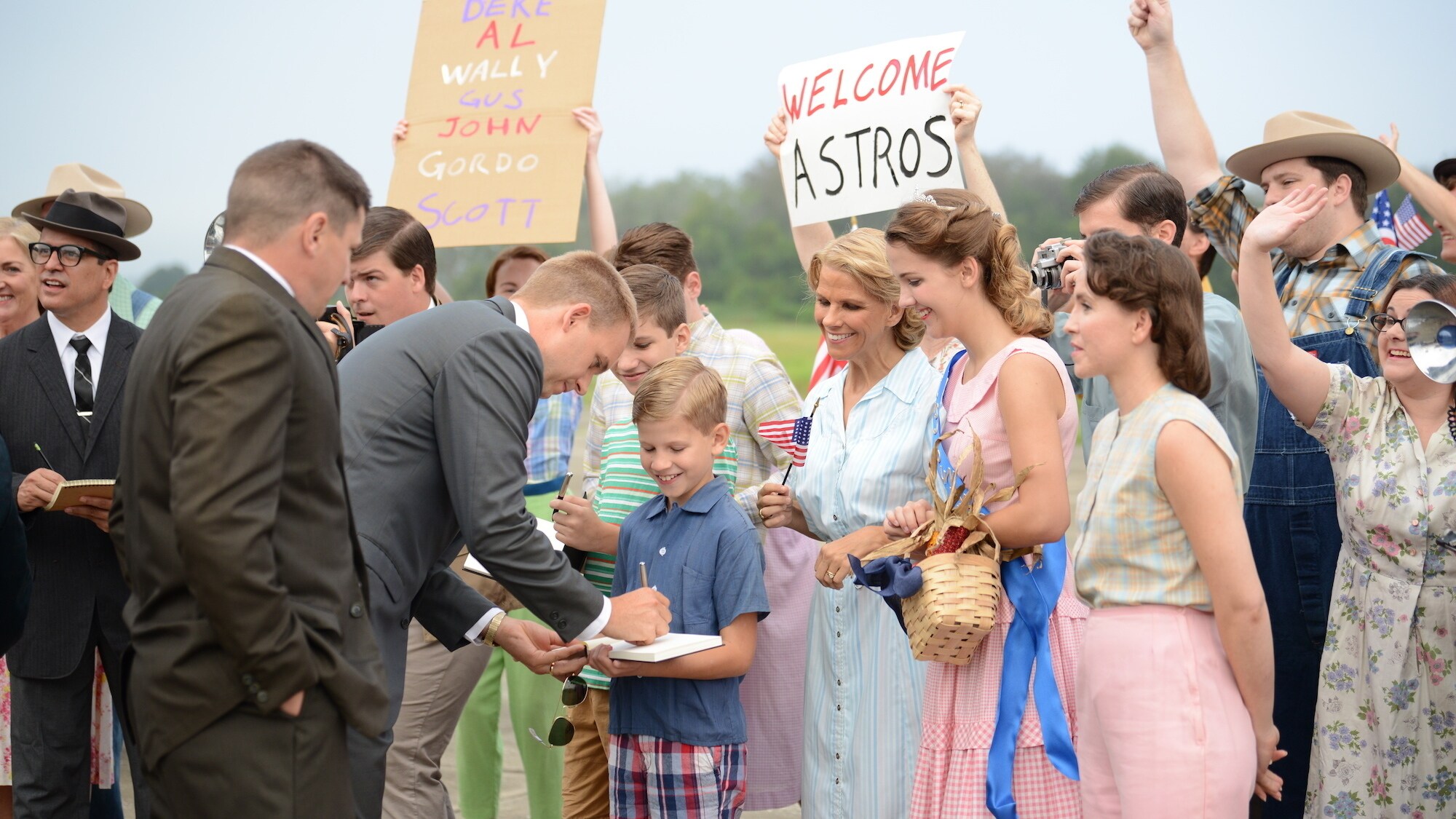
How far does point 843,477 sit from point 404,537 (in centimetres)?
109

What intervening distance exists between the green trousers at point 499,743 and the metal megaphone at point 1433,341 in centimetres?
298

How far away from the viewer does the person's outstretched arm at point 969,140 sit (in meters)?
3.87

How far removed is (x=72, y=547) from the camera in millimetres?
3689

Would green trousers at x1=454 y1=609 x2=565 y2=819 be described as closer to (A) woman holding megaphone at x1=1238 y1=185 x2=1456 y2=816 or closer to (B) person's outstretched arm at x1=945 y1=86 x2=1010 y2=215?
(B) person's outstretched arm at x1=945 y1=86 x2=1010 y2=215

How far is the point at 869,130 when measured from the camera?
414 centimetres

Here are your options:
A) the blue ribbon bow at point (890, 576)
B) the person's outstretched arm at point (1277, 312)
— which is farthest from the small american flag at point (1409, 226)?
the blue ribbon bow at point (890, 576)

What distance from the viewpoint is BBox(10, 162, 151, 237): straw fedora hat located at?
4586 mm

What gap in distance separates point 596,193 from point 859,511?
263 cm

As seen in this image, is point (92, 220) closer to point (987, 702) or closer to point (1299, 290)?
point (987, 702)

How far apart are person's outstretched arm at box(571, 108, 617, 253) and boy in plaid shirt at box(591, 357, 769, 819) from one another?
5.26 feet

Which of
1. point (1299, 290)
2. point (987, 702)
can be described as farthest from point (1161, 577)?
point (1299, 290)

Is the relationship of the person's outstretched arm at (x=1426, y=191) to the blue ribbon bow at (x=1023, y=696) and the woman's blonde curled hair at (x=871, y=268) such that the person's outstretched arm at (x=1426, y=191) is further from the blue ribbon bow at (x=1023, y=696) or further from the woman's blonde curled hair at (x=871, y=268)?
the blue ribbon bow at (x=1023, y=696)

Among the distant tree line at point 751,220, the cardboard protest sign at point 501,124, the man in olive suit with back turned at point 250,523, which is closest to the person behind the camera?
the man in olive suit with back turned at point 250,523

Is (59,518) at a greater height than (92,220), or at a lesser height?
lesser
